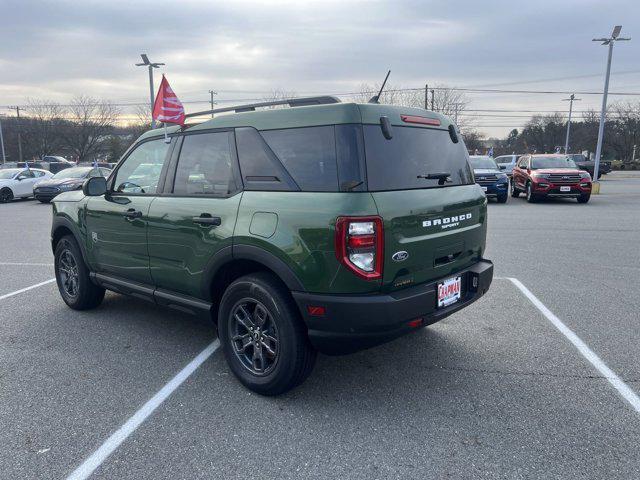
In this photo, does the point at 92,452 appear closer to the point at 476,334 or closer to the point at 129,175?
the point at 129,175

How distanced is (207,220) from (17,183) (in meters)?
19.6

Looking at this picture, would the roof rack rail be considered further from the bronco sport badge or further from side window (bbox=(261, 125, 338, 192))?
the bronco sport badge

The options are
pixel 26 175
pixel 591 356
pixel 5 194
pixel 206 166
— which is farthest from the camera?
pixel 26 175

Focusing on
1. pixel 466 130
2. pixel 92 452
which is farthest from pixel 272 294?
pixel 466 130

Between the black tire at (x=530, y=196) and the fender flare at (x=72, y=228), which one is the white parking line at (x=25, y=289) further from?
the black tire at (x=530, y=196)

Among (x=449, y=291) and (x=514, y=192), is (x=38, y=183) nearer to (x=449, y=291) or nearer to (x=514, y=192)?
(x=514, y=192)

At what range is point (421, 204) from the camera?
3.11 meters

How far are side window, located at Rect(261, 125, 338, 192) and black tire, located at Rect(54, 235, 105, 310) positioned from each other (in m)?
2.92

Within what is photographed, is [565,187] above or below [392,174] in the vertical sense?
below

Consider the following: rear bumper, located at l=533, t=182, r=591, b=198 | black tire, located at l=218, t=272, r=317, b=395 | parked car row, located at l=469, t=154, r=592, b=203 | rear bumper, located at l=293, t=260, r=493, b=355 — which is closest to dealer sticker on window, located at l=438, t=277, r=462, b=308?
rear bumper, located at l=293, t=260, r=493, b=355

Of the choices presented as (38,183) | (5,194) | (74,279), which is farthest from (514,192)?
(5,194)

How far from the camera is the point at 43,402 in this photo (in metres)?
3.25

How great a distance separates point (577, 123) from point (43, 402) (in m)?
90.0

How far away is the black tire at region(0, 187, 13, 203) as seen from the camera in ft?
62.0
